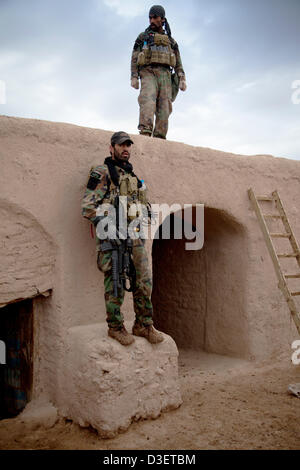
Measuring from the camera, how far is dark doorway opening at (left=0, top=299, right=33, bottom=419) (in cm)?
394

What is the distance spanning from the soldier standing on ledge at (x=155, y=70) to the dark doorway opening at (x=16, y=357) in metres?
2.65

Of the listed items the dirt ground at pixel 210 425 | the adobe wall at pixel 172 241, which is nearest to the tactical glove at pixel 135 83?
the adobe wall at pixel 172 241

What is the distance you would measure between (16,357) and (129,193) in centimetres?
198

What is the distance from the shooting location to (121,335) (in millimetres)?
3490

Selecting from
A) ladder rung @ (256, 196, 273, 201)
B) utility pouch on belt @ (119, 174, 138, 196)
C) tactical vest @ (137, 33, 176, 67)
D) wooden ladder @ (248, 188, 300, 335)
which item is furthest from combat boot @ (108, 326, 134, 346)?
tactical vest @ (137, 33, 176, 67)

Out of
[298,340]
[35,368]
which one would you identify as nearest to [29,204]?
[35,368]

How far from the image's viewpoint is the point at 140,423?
3.50 metres

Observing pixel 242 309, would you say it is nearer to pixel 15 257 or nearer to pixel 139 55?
pixel 15 257

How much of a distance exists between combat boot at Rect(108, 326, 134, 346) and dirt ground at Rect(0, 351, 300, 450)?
0.68 meters

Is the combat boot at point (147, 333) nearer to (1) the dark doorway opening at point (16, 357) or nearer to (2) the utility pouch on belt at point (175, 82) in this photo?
(1) the dark doorway opening at point (16, 357)

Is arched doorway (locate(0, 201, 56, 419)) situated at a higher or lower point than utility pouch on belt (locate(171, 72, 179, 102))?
lower

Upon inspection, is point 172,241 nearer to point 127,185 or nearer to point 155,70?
point 155,70

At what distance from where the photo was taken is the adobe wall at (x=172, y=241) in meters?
3.63

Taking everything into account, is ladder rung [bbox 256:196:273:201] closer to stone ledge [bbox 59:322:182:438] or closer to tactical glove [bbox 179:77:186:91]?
tactical glove [bbox 179:77:186:91]
